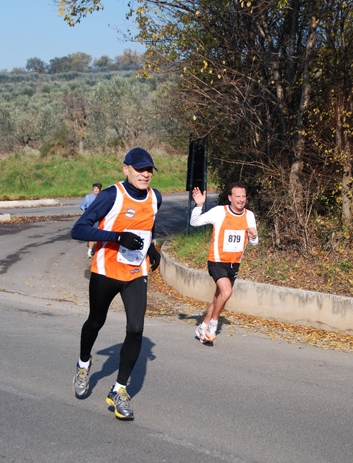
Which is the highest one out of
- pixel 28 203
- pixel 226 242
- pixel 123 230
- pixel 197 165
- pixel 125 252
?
pixel 123 230

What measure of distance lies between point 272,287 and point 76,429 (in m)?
5.18

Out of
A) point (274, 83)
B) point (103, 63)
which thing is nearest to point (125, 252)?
point (274, 83)

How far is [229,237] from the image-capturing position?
8414 millimetres

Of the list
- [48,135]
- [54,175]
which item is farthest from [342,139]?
[48,135]

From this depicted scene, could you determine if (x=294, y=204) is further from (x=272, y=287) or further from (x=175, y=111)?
(x=175, y=111)

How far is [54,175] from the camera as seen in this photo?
137 feet

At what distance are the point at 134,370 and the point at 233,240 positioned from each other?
2190 millimetres

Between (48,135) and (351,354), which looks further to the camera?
(48,135)

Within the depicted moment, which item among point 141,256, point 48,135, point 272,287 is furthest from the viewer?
point 48,135

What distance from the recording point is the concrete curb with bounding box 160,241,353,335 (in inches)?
361

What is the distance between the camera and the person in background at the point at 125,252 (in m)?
5.56

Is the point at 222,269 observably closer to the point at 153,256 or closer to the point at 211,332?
the point at 211,332

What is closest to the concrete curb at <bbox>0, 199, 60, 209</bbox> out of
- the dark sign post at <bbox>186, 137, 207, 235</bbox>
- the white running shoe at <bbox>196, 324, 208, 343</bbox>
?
the dark sign post at <bbox>186, 137, 207, 235</bbox>

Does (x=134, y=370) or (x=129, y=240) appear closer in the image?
(x=129, y=240)
